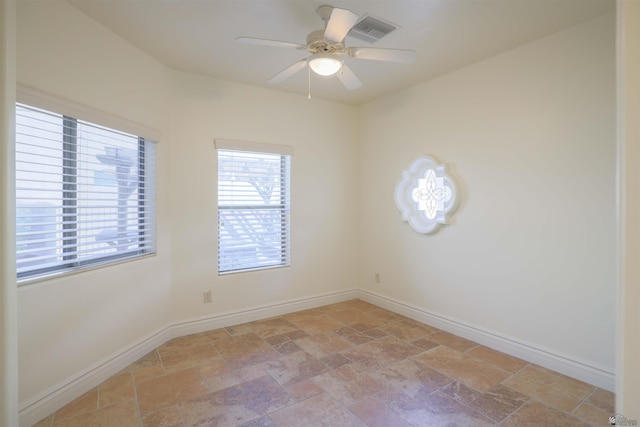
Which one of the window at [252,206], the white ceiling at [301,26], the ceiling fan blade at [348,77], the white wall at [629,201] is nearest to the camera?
the white wall at [629,201]

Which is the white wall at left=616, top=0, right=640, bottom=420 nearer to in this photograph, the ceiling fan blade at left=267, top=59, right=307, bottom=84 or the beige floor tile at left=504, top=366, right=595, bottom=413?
the beige floor tile at left=504, top=366, right=595, bottom=413

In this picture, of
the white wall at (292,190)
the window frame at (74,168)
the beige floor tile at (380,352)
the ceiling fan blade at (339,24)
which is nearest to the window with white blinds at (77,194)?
the window frame at (74,168)

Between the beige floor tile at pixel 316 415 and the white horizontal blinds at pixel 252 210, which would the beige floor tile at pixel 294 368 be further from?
the white horizontal blinds at pixel 252 210

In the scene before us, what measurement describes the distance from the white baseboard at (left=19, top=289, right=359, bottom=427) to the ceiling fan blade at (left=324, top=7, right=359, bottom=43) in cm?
282

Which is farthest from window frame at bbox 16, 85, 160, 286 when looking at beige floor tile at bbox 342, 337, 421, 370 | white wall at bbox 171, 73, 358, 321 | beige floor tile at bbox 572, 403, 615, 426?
beige floor tile at bbox 572, 403, 615, 426

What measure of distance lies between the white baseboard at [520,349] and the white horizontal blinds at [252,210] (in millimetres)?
1675

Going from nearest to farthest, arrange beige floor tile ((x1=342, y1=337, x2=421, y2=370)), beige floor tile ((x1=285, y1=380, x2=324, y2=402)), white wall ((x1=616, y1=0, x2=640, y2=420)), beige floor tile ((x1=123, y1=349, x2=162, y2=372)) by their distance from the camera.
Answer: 1. white wall ((x1=616, y1=0, x2=640, y2=420))
2. beige floor tile ((x1=285, y1=380, x2=324, y2=402))
3. beige floor tile ((x1=123, y1=349, x2=162, y2=372))
4. beige floor tile ((x1=342, y1=337, x2=421, y2=370))

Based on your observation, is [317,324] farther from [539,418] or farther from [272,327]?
[539,418]

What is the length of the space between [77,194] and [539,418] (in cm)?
342

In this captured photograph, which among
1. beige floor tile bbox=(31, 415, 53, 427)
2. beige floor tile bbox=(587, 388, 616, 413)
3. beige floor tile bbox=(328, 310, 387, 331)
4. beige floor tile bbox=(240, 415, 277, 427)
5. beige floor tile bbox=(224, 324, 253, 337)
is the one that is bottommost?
beige floor tile bbox=(240, 415, 277, 427)

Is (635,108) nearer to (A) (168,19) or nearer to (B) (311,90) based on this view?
(A) (168,19)

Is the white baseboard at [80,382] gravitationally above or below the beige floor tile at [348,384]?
above

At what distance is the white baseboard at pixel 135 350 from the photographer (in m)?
1.99

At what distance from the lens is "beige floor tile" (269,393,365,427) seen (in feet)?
6.49
